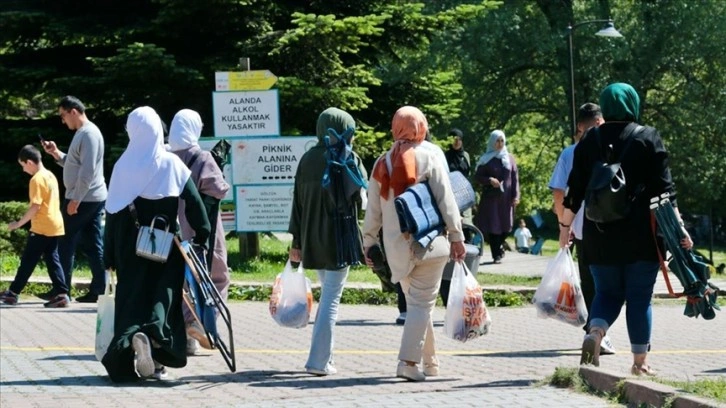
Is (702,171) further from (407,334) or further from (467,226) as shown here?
(407,334)

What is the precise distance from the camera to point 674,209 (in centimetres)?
823

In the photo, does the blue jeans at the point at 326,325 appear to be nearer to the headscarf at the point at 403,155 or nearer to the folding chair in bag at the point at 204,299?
the folding chair in bag at the point at 204,299

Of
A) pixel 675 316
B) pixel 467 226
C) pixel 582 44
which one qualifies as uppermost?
pixel 582 44

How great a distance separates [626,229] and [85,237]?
7.51m

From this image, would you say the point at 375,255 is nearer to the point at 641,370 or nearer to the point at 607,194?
the point at 607,194

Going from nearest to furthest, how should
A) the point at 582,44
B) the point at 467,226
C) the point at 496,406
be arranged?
the point at 496,406
the point at 467,226
the point at 582,44

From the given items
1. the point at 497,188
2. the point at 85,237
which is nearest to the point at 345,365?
the point at 85,237

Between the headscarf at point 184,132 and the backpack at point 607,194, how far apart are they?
10.6 ft

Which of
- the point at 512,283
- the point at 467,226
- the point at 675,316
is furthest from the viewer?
the point at 512,283

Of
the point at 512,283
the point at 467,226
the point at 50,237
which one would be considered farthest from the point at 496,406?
the point at 512,283

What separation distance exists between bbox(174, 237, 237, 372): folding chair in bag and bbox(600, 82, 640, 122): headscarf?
2.76m

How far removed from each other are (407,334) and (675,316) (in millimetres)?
5689

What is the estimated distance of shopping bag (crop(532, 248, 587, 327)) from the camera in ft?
32.0

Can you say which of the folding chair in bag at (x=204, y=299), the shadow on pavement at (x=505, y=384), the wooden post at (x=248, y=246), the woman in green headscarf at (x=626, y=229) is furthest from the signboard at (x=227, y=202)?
the woman in green headscarf at (x=626, y=229)
